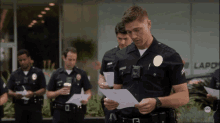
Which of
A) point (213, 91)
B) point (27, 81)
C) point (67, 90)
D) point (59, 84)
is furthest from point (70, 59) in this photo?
point (213, 91)

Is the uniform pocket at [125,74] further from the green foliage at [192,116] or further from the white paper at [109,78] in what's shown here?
the green foliage at [192,116]

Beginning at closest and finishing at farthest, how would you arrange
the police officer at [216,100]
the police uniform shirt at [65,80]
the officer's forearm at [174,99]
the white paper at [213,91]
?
the officer's forearm at [174,99]
the white paper at [213,91]
the police officer at [216,100]
the police uniform shirt at [65,80]

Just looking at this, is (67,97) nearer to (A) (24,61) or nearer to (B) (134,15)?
(A) (24,61)

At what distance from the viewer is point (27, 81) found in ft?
19.1

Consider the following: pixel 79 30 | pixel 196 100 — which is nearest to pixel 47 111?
pixel 79 30

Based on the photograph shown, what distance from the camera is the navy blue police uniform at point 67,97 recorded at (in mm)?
4891

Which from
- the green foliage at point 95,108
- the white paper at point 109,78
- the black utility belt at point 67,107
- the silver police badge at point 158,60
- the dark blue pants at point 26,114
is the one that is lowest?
the green foliage at point 95,108

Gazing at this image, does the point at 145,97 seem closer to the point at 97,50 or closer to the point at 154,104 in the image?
the point at 154,104

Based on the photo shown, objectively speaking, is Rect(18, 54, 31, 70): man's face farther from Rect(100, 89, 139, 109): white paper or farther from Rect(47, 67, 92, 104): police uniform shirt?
Rect(100, 89, 139, 109): white paper

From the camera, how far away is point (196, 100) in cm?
709

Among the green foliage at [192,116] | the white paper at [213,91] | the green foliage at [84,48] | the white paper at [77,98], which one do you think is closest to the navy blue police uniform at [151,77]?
the white paper at [213,91]

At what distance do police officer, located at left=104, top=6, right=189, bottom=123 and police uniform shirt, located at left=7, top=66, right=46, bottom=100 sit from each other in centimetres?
380

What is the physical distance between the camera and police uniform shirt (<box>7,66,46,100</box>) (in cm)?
583

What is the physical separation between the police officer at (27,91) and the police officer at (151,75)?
3705mm
